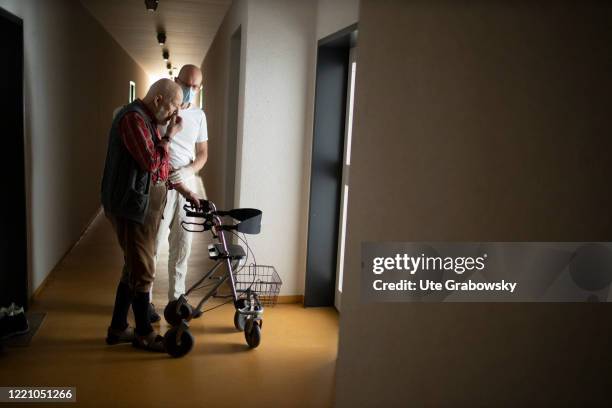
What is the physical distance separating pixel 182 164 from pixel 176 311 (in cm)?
92

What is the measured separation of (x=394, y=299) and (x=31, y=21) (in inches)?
128

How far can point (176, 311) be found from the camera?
3.47m

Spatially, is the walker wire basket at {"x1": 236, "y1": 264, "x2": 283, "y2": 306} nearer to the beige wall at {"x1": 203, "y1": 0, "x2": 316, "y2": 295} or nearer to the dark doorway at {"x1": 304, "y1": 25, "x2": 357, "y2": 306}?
the beige wall at {"x1": 203, "y1": 0, "x2": 316, "y2": 295}

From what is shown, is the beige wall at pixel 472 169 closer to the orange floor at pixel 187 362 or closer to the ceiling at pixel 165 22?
the orange floor at pixel 187 362

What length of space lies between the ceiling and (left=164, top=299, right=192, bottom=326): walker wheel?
3151 millimetres

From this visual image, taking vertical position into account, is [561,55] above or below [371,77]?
above

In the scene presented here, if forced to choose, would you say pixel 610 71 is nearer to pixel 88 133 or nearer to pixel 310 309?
pixel 310 309

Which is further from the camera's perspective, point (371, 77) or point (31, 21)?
point (31, 21)

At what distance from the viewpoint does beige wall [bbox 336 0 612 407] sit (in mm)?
2107

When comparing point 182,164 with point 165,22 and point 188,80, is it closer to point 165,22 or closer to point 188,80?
point 188,80

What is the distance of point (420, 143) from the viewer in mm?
2150

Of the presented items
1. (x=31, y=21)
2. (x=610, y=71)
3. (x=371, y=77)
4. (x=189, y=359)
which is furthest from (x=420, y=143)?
(x=31, y=21)

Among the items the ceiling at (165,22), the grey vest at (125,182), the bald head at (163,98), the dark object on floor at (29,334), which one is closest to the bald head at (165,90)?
the bald head at (163,98)

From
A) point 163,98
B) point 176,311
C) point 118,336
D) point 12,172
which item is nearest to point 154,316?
point 176,311
